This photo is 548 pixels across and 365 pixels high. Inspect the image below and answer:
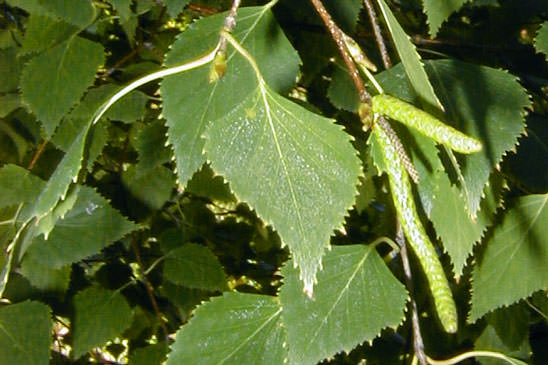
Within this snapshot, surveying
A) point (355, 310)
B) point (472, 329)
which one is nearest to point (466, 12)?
point (472, 329)

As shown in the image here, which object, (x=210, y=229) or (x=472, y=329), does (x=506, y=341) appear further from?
(x=210, y=229)

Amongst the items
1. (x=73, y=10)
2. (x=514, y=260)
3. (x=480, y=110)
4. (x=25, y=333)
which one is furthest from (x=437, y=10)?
(x=25, y=333)

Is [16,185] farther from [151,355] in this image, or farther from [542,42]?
[542,42]

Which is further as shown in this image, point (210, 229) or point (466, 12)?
point (210, 229)

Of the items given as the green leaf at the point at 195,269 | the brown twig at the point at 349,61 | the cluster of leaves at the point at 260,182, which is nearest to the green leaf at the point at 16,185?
the cluster of leaves at the point at 260,182

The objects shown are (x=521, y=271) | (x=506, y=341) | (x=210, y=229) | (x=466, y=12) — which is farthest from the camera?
(x=210, y=229)

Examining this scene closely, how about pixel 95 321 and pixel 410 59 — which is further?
pixel 95 321
